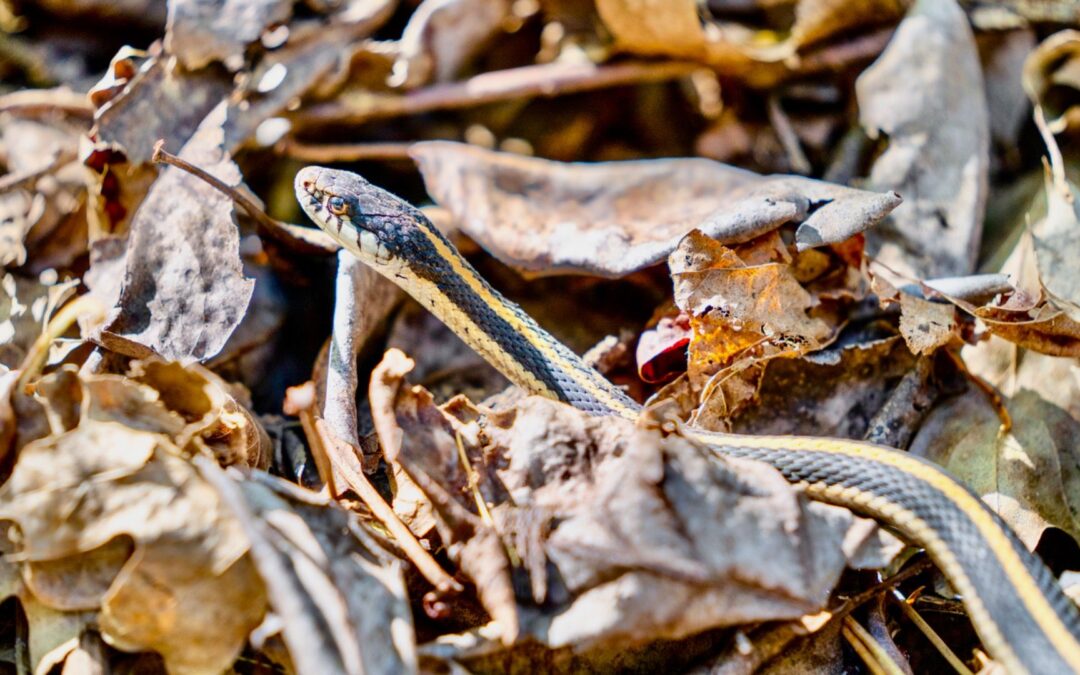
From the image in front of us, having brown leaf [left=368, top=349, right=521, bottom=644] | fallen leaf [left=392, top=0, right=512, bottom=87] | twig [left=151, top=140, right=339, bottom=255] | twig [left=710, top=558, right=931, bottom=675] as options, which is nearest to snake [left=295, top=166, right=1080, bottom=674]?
twig [left=151, top=140, right=339, bottom=255]

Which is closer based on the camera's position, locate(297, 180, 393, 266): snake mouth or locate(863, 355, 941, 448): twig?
locate(863, 355, 941, 448): twig

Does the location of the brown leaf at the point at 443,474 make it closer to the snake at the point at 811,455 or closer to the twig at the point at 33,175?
the snake at the point at 811,455

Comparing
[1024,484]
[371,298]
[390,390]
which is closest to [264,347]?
[371,298]

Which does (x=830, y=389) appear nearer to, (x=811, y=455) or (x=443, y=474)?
(x=811, y=455)

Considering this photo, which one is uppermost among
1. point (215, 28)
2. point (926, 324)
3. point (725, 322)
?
point (215, 28)

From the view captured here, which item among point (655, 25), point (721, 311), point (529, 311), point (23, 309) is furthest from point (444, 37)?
point (23, 309)

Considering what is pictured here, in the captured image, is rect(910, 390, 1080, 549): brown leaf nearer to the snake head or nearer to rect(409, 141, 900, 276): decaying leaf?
rect(409, 141, 900, 276): decaying leaf

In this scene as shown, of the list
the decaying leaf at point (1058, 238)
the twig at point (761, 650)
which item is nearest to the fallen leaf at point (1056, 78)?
the decaying leaf at point (1058, 238)
